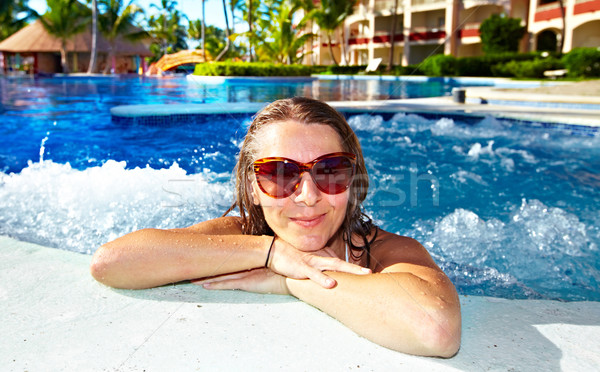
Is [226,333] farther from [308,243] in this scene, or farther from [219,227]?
[219,227]

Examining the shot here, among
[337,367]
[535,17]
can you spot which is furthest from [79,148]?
[535,17]

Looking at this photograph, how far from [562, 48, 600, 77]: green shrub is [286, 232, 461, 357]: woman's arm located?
21.2m

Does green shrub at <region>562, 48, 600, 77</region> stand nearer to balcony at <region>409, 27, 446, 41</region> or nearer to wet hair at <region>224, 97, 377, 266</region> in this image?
balcony at <region>409, 27, 446, 41</region>

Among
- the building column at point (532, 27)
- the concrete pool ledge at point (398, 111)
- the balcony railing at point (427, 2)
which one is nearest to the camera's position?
the concrete pool ledge at point (398, 111)

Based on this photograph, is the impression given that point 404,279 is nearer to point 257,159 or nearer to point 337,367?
point 337,367

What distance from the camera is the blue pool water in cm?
329

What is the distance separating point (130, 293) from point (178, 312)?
10.2 inches

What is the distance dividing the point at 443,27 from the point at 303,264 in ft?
116

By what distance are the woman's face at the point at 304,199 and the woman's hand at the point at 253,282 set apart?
5.7 inches

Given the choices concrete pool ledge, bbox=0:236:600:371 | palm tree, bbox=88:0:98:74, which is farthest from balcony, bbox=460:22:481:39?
concrete pool ledge, bbox=0:236:600:371

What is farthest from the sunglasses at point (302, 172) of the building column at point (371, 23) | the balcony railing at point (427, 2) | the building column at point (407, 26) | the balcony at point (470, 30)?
the building column at point (371, 23)

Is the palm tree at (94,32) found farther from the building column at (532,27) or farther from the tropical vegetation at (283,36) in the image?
the building column at (532,27)

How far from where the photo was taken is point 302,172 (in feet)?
5.25

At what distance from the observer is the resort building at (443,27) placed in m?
25.9
